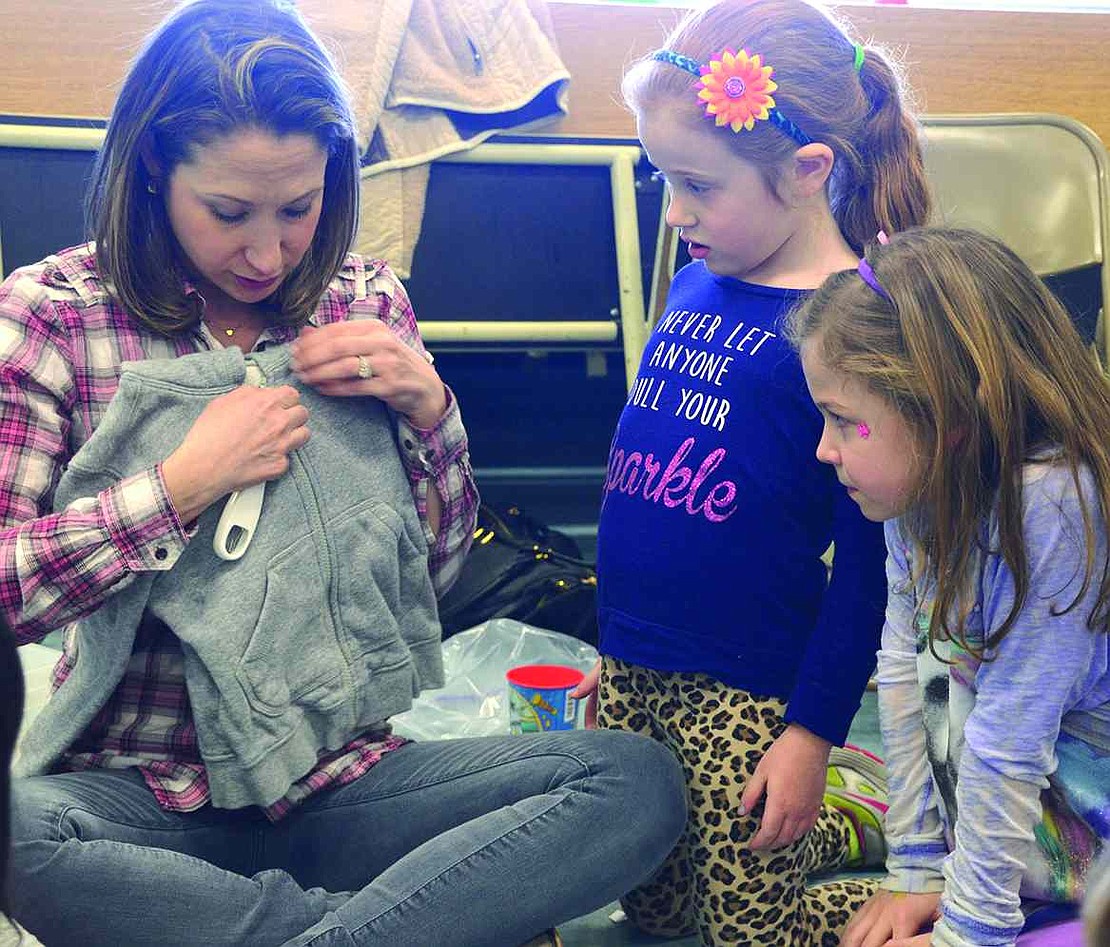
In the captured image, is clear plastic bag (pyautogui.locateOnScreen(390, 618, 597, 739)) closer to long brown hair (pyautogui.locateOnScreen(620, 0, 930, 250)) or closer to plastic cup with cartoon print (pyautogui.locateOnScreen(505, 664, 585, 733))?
plastic cup with cartoon print (pyautogui.locateOnScreen(505, 664, 585, 733))

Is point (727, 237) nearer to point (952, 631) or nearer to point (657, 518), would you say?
point (657, 518)

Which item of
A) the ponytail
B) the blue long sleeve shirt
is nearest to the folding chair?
the ponytail

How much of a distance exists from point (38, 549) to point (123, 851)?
0.23 meters

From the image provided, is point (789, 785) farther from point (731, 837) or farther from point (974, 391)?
point (974, 391)

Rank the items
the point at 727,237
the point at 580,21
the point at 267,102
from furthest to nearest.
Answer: the point at 580,21 → the point at 727,237 → the point at 267,102

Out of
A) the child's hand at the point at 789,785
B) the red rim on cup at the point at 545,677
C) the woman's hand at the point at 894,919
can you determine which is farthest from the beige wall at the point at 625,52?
the woman's hand at the point at 894,919

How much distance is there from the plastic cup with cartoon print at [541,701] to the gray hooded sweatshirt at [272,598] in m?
0.40

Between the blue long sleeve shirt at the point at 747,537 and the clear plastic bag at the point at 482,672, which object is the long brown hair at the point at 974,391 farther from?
the clear plastic bag at the point at 482,672

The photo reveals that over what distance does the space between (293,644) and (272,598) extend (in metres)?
0.05

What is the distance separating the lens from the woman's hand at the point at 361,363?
1059mm

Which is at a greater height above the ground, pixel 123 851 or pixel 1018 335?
pixel 1018 335

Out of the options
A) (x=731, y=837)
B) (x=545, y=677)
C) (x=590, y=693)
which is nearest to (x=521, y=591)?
(x=545, y=677)

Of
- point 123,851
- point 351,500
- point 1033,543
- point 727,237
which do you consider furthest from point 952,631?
point 123,851

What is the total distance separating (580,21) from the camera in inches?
79.4
